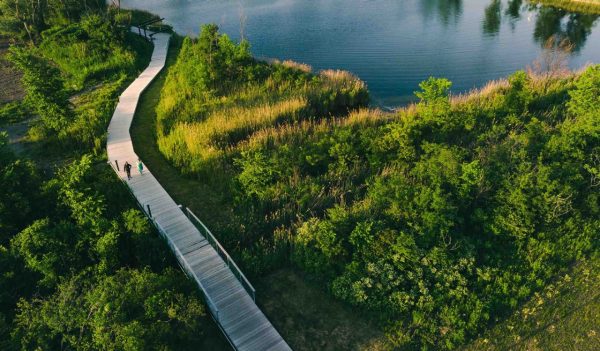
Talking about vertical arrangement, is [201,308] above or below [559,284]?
above

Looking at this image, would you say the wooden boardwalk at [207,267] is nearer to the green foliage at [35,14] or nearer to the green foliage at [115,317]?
the green foliage at [115,317]

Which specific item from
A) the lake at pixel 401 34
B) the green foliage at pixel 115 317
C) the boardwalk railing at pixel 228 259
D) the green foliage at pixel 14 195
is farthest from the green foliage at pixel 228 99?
the green foliage at pixel 115 317

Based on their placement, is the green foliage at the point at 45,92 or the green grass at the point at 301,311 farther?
the green foliage at the point at 45,92

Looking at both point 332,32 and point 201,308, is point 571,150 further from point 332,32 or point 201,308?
point 332,32

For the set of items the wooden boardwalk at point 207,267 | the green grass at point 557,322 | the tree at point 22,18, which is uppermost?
the tree at point 22,18

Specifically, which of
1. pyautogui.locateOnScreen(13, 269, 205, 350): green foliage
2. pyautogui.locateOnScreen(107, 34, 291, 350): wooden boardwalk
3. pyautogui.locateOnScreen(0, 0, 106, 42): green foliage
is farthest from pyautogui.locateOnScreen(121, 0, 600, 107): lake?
pyautogui.locateOnScreen(13, 269, 205, 350): green foliage

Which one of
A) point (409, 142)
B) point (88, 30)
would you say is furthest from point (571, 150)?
point (88, 30)

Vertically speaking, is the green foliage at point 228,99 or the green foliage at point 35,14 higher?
the green foliage at point 35,14
